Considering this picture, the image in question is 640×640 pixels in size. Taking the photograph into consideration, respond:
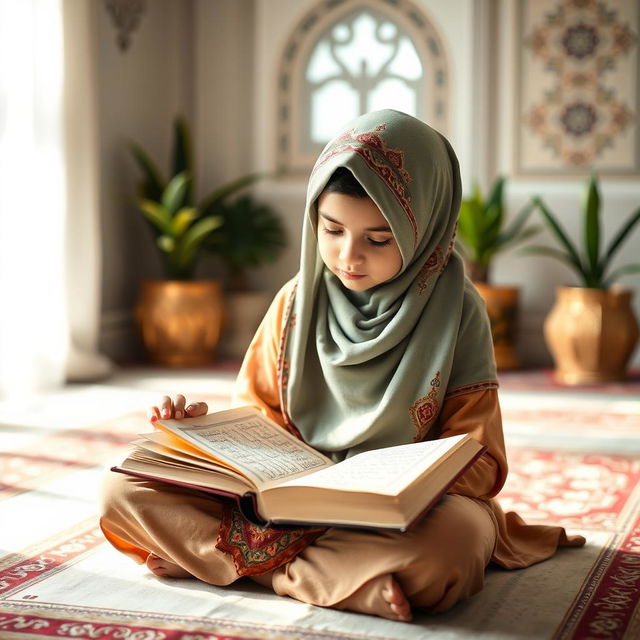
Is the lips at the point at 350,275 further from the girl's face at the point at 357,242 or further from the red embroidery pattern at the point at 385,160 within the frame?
the red embroidery pattern at the point at 385,160

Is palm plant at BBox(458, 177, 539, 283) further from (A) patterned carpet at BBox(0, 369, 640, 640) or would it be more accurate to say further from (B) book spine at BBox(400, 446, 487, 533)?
(B) book spine at BBox(400, 446, 487, 533)

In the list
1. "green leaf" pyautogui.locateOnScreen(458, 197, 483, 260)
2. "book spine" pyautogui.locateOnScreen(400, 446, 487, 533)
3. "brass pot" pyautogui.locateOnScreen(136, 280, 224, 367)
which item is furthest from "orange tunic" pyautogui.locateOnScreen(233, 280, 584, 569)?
"brass pot" pyautogui.locateOnScreen(136, 280, 224, 367)

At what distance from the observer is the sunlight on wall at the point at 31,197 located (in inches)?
153

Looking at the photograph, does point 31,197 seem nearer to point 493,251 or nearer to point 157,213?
point 157,213

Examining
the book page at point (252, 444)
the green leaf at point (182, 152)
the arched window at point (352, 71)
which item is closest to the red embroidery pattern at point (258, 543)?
the book page at point (252, 444)

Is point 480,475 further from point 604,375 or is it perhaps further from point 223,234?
point 223,234

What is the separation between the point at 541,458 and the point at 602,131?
2379mm

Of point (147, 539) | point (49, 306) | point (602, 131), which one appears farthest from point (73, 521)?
point (602, 131)

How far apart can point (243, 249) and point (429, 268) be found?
320 centimetres

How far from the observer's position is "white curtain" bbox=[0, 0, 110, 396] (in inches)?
154

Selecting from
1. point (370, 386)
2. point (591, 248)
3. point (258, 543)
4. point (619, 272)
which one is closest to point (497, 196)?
point (591, 248)

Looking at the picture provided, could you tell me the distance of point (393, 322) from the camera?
1.71m

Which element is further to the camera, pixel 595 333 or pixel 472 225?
pixel 472 225

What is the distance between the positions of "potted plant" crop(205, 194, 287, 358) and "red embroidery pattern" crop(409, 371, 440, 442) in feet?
10.7
